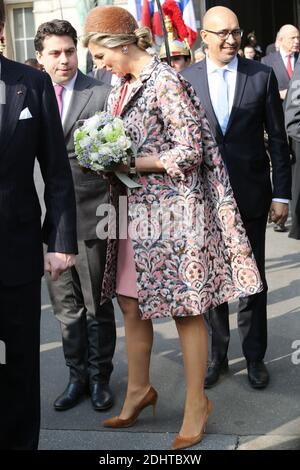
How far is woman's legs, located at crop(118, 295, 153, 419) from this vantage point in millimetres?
4410

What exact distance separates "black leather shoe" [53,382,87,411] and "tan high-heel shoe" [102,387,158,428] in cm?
39

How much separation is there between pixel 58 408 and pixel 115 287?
855mm

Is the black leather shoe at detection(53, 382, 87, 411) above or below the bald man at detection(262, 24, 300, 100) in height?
below

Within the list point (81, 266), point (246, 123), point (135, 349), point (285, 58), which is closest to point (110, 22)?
point (246, 123)

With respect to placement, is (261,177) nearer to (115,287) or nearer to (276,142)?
(276,142)

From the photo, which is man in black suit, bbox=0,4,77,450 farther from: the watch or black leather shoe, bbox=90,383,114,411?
black leather shoe, bbox=90,383,114,411

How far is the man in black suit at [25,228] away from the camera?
11.2ft

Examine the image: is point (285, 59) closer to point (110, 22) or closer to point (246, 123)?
point (246, 123)

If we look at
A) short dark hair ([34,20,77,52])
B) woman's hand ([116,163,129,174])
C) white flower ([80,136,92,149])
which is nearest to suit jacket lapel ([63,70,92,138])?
short dark hair ([34,20,77,52])

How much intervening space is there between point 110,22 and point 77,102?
66cm

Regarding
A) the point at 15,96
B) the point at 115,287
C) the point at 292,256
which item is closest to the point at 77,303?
the point at 115,287

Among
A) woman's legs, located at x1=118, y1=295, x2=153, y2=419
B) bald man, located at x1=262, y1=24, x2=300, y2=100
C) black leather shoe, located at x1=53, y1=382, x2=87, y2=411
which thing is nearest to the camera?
woman's legs, located at x1=118, y1=295, x2=153, y2=419

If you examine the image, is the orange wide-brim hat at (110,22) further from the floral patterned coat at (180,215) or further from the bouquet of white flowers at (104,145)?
the bouquet of white flowers at (104,145)

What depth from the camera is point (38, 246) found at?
11.8ft
